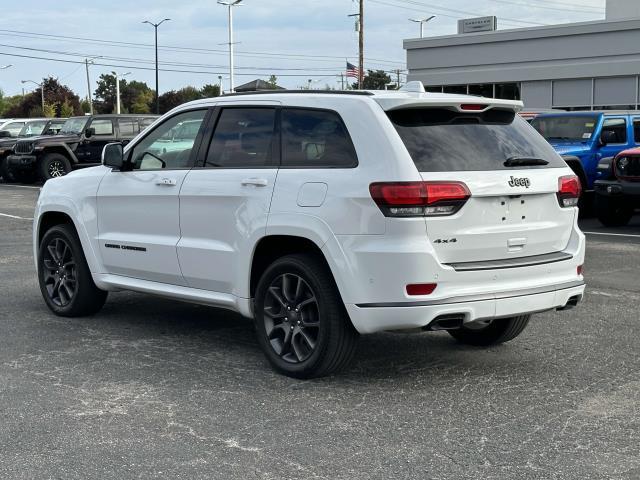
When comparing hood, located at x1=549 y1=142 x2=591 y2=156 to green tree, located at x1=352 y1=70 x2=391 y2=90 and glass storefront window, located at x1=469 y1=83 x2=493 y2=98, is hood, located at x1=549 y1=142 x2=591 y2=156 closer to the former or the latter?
glass storefront window, located at x1=469 y1=83 x2=493 y2=98

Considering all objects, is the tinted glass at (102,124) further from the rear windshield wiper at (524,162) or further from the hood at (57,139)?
the rear windshield wiper at (524,162)

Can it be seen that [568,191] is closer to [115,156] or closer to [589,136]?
[115,156]

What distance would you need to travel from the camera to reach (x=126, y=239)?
6.93 metres

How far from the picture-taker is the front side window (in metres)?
6.64

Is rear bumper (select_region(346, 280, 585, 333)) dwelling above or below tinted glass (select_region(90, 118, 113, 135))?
below

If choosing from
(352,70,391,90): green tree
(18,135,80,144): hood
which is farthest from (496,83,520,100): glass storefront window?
(352,70,391,90): green tree

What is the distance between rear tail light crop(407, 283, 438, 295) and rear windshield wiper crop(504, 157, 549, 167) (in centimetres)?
95

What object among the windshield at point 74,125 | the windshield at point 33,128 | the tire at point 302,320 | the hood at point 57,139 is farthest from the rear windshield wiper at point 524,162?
the windshield at point 33,128

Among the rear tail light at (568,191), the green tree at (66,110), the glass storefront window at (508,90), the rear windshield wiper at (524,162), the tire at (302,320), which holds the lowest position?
the tire at (302,320)

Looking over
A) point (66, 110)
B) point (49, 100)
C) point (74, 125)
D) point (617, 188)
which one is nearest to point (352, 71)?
point (74, 125)

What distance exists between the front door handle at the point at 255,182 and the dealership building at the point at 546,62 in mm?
29854

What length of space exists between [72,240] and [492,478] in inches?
176

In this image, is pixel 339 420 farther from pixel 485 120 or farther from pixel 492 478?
pixel 485 120

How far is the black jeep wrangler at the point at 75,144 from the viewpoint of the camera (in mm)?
24828
